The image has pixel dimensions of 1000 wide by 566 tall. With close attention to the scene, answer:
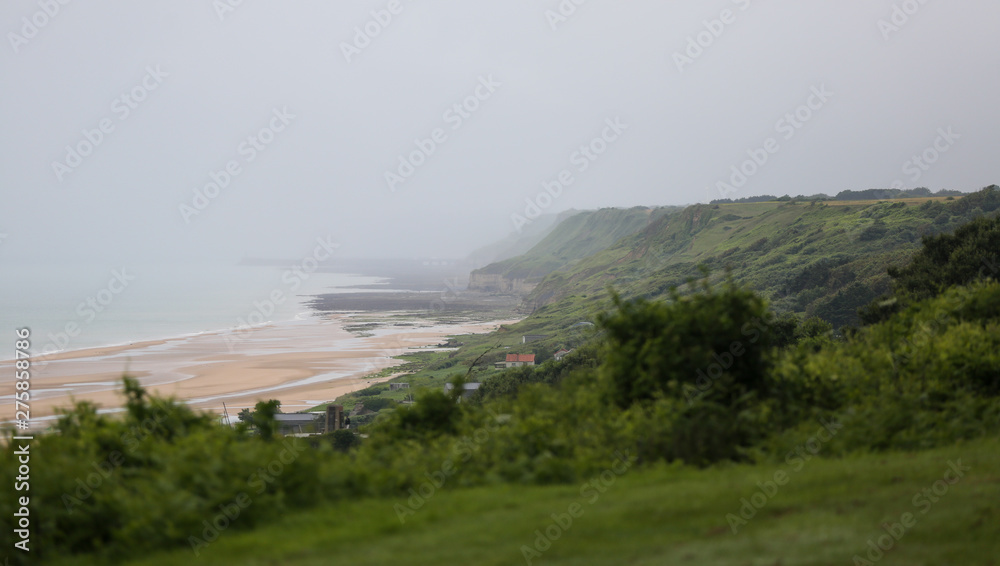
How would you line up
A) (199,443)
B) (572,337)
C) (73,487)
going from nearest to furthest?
(73,487)
(199,443)
(572,337)

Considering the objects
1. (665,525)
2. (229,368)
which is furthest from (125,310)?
(665,525)

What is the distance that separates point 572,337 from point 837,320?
31022 millimetres

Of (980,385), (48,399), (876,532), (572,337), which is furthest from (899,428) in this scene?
(572,337)

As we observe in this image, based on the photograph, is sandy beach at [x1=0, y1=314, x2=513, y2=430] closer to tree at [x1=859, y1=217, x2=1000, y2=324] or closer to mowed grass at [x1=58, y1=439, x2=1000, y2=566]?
mowed grass at [x1=58, y1=439, x2=1000, y2=566]

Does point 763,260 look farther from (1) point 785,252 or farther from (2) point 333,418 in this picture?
(2) point 333,418

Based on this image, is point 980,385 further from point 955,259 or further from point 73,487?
point 955,259

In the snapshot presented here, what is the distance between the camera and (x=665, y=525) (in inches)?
314

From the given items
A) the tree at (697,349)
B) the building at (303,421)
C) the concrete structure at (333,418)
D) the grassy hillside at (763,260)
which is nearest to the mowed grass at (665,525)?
the tree at (697,349)

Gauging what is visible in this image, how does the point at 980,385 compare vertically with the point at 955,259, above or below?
below

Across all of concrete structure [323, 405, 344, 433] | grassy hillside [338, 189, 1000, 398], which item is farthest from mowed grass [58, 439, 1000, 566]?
concrete structure [323, 405, 344, 433]

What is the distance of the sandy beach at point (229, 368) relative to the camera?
4953 centimetres

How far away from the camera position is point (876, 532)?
7.61 m

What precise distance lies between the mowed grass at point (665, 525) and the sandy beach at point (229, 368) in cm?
2929

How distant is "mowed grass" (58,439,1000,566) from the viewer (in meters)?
7.10
